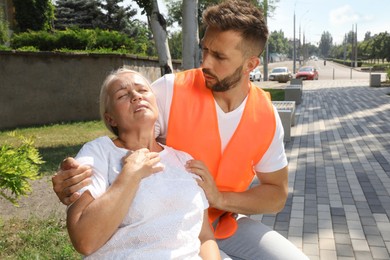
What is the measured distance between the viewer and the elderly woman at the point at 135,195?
166 centimetres

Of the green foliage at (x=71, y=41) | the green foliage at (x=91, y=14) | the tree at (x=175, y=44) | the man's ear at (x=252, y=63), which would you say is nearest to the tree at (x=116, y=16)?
the green foliage at (x=91, y=14)

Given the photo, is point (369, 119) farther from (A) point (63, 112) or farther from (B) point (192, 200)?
(B) point (192, 200)

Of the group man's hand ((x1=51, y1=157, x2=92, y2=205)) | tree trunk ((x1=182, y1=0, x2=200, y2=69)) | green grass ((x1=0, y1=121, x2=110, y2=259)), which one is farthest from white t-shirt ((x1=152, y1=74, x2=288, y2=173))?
tree trunk ((x1=182, y1=0, x2=200, y2=69))

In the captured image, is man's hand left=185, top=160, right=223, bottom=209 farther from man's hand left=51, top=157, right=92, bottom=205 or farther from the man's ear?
the man's ear

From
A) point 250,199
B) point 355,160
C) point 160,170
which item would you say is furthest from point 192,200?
point 355,160

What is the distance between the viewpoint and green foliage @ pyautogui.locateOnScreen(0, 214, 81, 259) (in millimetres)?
3871

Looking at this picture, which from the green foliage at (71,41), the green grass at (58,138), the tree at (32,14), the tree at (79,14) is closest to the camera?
the green grass at (58,138)

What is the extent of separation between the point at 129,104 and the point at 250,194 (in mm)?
771

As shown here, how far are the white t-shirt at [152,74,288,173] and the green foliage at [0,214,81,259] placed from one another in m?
2.14

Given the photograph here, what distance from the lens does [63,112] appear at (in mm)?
13344

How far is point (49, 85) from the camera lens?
13.2m

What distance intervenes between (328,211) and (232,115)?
3.45 metres

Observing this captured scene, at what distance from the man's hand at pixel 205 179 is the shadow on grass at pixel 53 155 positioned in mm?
5019

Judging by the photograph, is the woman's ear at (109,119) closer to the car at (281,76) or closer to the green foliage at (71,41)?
the green foliage at (71,41)
